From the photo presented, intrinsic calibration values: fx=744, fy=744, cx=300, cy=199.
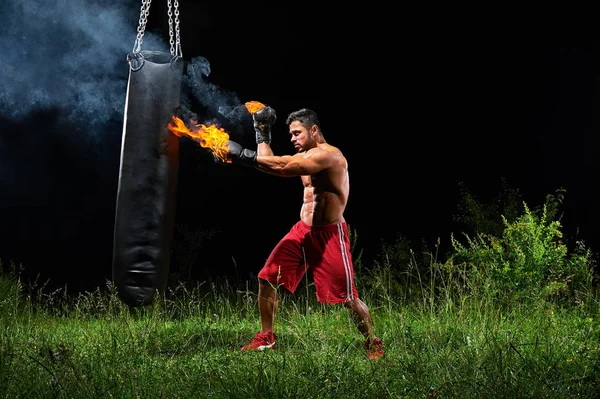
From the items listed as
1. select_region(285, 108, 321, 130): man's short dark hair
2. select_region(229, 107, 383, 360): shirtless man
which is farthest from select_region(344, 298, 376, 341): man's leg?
select_region(285, 108, 321, 130): man's short dark hair

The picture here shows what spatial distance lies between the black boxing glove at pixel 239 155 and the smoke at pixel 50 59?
2833 mm

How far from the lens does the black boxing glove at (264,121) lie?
4.52 metres

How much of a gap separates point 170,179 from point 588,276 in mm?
3525

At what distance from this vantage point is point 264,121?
4543 millimetres

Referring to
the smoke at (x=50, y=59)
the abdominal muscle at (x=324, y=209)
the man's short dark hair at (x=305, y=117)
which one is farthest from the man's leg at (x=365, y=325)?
the smoke at (x=50, y=59)

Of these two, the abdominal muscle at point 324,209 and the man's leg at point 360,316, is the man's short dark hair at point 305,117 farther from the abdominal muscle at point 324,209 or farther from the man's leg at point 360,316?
the man's leg at point 360,316

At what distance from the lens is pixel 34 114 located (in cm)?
709

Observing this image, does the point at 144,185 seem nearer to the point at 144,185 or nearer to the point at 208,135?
the point at 144,185

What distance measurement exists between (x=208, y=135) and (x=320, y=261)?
0.97 metres

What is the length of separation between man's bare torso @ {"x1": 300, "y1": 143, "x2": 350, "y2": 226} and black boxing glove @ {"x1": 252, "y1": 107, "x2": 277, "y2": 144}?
38 cm

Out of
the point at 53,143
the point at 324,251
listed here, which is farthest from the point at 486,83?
the point at 53,143

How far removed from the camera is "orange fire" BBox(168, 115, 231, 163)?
3996mm

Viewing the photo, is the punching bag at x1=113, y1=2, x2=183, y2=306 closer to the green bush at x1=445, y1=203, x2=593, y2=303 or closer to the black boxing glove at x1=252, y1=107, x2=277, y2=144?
the black boxing glove at x1=252, y1=107, x2=277, y2=144

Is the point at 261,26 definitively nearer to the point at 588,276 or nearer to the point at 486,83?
the point at 486,83
